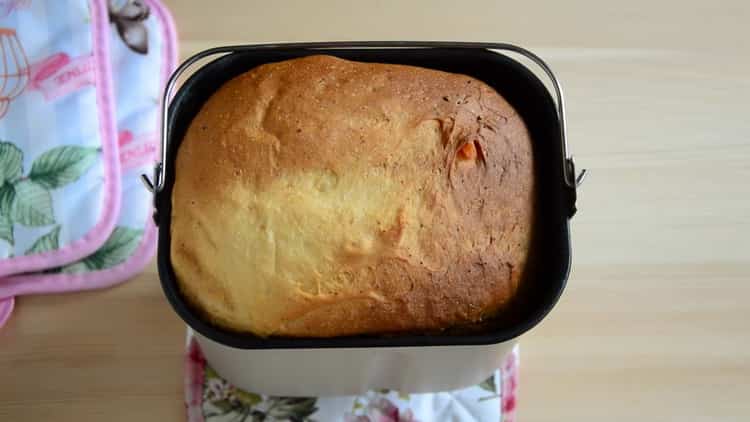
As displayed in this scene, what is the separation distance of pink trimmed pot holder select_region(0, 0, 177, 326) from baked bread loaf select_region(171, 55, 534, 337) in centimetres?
22

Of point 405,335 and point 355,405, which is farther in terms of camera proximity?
point 355,405

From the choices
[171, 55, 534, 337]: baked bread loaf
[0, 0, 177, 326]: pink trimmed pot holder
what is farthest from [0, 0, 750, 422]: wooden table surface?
[171, 55, 534, 337]: baked bread loaf

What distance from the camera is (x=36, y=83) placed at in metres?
0.73

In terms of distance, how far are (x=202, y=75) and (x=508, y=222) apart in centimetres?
25

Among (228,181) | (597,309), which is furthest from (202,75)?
(597,309)

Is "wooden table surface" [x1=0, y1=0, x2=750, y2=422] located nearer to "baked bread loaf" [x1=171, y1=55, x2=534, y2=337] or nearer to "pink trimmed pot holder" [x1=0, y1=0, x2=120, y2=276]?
"pink trimmed pot holder" [x1=0, y1=0, x2=120, y2=276]

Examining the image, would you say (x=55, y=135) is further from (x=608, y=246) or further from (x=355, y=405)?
(x=608, y=246)

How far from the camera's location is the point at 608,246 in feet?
2.33

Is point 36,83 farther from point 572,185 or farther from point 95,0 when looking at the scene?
point 572,185

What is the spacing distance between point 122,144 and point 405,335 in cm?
40

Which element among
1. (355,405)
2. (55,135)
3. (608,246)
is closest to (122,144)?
(55,135)

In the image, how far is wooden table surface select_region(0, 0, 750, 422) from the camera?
66 cm

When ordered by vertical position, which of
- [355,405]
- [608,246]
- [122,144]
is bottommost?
[355,405]

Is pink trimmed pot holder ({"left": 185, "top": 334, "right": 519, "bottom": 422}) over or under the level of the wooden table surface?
under
